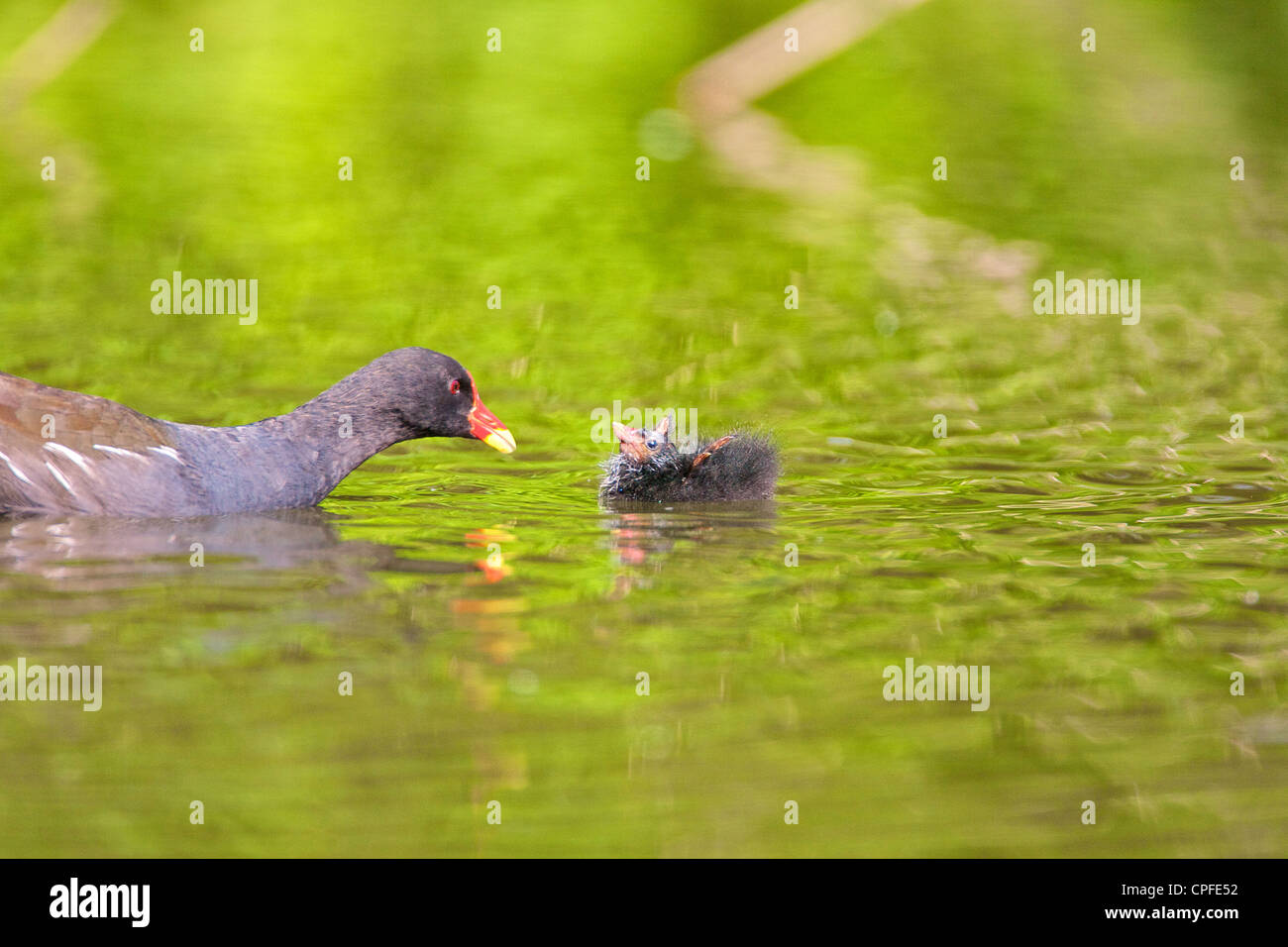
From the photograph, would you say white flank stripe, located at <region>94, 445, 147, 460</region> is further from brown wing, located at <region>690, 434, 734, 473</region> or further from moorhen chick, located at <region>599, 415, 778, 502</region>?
brown wing, located at <region>690, 434, 734, 473</region>

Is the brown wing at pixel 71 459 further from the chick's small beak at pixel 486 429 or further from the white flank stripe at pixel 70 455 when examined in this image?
the chick's small beak at pixel 486 429

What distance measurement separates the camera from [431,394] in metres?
8.65

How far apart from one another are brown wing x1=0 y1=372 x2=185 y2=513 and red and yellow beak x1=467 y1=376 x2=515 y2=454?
4.71ft

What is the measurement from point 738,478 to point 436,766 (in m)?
3.51

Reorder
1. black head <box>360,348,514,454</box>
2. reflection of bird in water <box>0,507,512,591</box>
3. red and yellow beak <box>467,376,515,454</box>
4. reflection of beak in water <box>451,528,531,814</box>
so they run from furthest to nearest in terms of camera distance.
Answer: red and yellow beak <box>467,376,515,454</box>, black head <box>360,348,514,454</box>, reflection of bird in water <box>0,507,512,591</box>, reflection of beak in water <box>451,528,531,814</box>

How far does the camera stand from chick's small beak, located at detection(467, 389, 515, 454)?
28.8 feet

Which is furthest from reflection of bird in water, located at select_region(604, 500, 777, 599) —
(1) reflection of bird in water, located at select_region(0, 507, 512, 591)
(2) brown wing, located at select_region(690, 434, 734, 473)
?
(1) reflection of bird in water, located at select_region(0, 507, 512, 591)

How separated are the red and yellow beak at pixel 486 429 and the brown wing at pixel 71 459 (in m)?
1.44

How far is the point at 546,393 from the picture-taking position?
34.2 feet

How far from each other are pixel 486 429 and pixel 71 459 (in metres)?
1.94

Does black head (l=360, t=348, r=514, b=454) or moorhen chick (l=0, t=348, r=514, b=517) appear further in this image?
black head (l=360, t=348, r=514, b=454)

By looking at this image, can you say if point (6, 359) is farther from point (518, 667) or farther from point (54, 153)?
point (54, 153)

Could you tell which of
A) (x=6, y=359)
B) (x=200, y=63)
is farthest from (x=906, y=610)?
(x=200, y=63)

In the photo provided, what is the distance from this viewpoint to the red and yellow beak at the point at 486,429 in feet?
28.8
